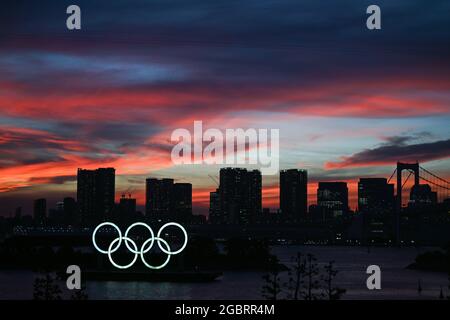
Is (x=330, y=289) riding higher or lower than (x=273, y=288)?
higher

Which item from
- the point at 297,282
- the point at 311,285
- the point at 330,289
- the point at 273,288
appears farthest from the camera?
the point at 273,288

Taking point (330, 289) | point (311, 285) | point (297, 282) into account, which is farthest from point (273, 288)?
point (330, 289)

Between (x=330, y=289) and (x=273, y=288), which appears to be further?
(x=273, y=288)

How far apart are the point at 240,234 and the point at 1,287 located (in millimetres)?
37833

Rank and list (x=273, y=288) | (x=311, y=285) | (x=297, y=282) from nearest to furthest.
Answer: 1. (x=311, y=285)
2. (x=297, y=282)
3. (x=273, y=288)

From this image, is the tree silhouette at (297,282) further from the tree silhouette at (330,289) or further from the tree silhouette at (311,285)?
the tree silhouette at (330,289)

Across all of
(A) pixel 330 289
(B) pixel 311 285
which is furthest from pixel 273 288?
(A) pixel 330 289

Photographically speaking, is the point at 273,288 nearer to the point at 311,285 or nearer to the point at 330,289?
the point at 311,285

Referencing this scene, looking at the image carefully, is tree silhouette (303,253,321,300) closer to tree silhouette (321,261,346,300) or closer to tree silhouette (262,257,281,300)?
tree silhouette (321,261,346,300)

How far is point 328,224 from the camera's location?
99.5 m

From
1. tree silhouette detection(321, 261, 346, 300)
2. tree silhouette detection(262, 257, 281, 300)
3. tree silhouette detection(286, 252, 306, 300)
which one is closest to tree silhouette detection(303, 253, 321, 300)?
tree silhouette detection(286, 252, 306, 300)
